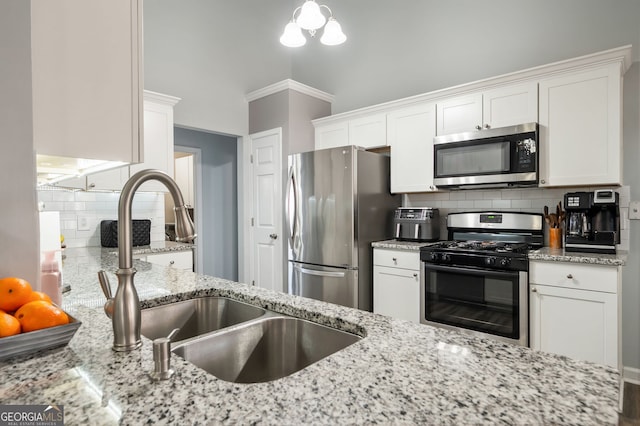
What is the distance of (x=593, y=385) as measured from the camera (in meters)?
0.68

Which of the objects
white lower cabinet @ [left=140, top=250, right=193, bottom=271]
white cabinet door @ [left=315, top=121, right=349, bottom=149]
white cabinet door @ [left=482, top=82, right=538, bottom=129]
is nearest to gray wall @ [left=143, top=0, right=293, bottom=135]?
white cabinet door @ [left=315, top=121, right=349, bottom=149]

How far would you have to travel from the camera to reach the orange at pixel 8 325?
77 centimetres

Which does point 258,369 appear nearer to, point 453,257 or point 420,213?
point 453,257

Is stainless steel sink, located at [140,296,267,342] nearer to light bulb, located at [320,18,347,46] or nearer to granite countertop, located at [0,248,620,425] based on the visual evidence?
granite countertop, located at [0,248,620,425]

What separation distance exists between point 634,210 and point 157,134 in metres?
3.84

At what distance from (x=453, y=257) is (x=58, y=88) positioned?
2442 millimetres

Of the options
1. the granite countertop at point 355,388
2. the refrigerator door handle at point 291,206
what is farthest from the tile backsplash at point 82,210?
the granite countertop at point 355,388

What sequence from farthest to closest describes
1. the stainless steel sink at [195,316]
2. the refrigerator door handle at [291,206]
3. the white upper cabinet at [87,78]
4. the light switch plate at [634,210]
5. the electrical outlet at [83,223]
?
the refrigerator door handle at [291,206]
the electrical outlet at [83,223]
the light switch plate at [634,210]
the stainless steel sink at [195,316]
the white upper cabinet at [87,78]

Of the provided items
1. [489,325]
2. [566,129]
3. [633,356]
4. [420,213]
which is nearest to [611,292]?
[489,325]

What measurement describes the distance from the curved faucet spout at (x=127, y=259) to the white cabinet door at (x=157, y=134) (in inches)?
102

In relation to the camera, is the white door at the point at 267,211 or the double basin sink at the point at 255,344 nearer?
the double basin sink at the point at 255,344

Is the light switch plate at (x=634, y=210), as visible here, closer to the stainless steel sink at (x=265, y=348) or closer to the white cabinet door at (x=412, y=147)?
the white cabinet door at (x=412, y=147)

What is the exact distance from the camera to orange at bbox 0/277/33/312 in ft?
2.70

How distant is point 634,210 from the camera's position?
245cm
